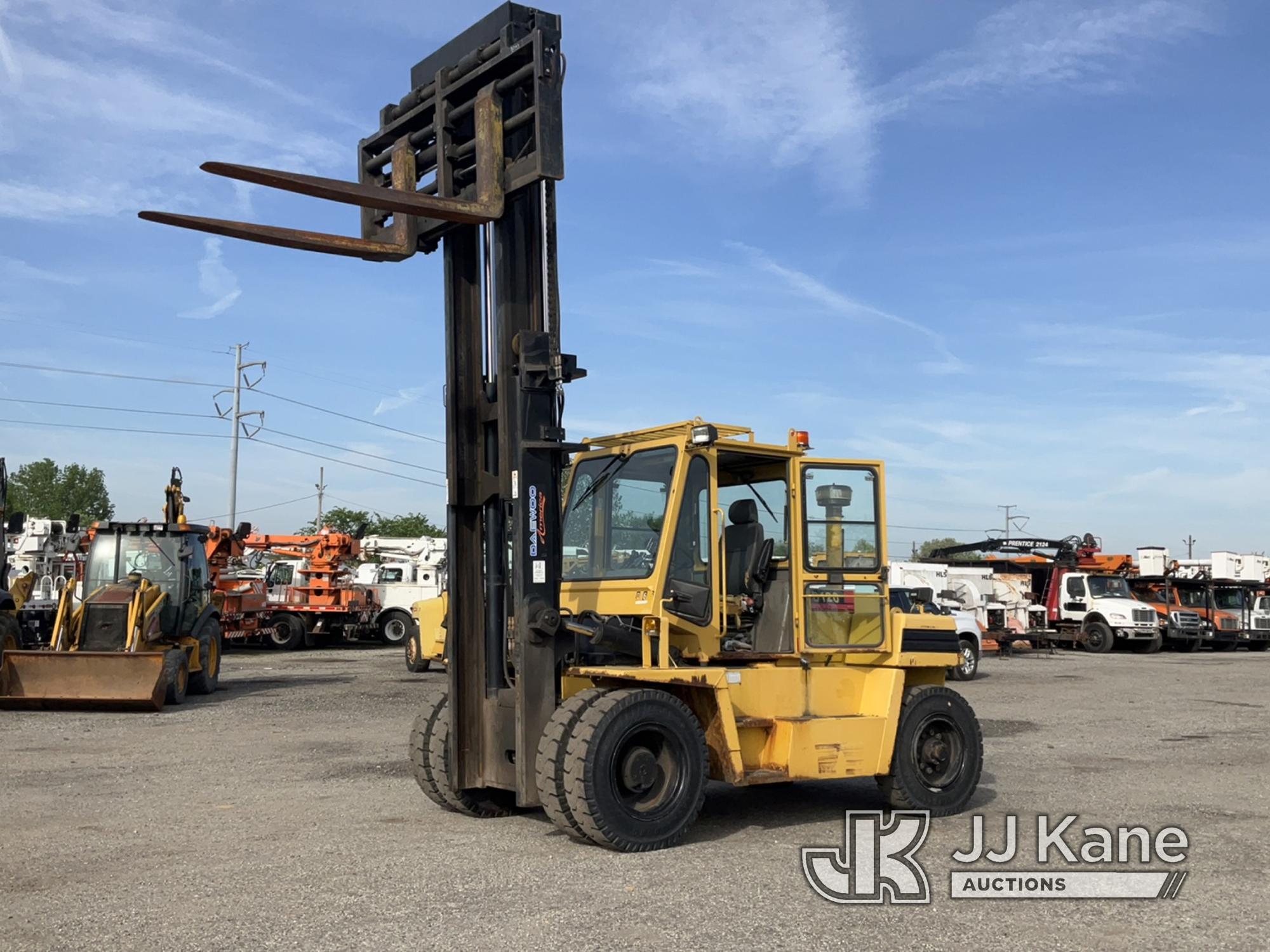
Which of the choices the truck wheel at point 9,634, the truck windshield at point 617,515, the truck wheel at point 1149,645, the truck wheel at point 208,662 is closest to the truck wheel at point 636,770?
the truck windshield at point 617,515

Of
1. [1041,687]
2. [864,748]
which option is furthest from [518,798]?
[1041,687]

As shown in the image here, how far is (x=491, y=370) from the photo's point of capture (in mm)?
8406

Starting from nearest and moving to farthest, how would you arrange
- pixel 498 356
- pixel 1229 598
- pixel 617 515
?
pixel 498 356
pixel 617 515
pixel 1229 598

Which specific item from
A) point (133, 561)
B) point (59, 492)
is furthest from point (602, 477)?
point (59, 492)

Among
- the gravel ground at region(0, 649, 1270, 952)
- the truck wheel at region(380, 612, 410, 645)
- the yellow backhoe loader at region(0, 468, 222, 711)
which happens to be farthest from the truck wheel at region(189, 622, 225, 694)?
the truck wheel at region(380, 612, 410, 645)

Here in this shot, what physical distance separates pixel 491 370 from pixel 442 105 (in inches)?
70.1

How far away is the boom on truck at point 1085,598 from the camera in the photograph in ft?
116

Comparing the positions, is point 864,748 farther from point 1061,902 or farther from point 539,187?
point 539,187

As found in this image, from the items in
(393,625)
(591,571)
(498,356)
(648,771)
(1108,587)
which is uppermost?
(498,356)

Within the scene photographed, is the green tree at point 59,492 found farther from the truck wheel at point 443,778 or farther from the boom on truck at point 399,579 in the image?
the truck wheel at point 443,778

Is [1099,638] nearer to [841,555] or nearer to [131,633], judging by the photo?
[131,633]

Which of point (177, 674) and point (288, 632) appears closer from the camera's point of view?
point (177, 674)

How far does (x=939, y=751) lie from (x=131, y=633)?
1139cm

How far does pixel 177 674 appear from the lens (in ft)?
54.2
